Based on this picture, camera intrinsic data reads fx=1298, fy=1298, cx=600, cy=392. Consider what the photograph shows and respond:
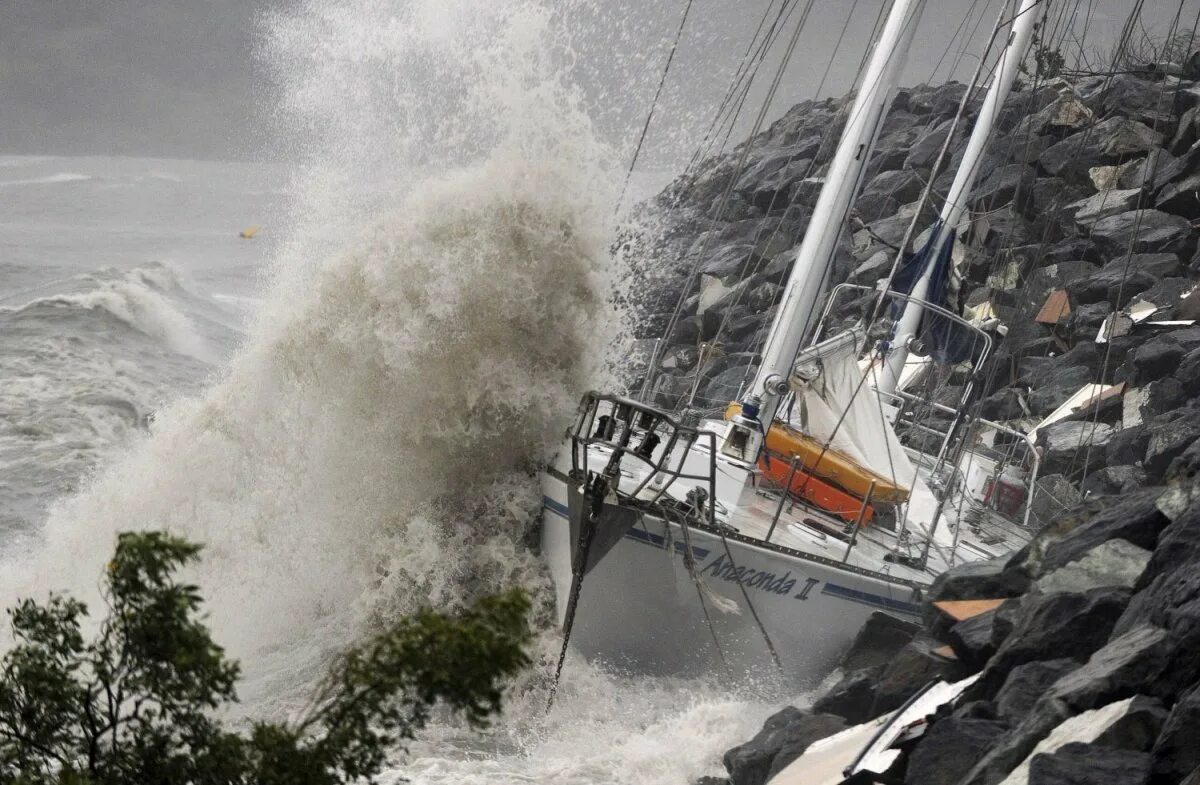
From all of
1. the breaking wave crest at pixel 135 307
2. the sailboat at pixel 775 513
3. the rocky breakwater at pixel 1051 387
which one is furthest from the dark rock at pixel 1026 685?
the breaking wave crest at pixel 135 307

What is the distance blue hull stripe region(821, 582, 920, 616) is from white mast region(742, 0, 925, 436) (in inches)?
67.9

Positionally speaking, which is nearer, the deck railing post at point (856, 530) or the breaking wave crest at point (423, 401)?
the deck railing post at point (856, 530)

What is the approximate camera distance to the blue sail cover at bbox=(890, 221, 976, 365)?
1481 centimetres

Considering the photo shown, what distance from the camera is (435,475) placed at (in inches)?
428

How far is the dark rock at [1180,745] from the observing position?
16.3ft

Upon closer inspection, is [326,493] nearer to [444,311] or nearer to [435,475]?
[435,475]

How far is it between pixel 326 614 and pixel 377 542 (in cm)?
71

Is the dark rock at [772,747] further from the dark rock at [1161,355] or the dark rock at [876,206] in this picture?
the dark rock at [876,206]

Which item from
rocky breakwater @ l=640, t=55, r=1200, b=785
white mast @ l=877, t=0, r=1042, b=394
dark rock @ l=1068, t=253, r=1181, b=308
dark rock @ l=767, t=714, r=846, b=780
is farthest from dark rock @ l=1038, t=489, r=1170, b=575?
dark rock @ l=1068, t=253, r=1181, b=308

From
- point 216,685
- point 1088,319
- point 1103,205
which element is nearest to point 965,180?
point 1088,319

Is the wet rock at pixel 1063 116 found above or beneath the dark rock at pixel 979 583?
above

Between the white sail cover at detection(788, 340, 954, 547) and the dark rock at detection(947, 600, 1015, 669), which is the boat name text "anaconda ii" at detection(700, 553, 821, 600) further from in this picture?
the dark rock at detection(947, 600, 1015, 669)

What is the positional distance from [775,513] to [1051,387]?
486 inches

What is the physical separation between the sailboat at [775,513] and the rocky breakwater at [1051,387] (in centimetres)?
66
